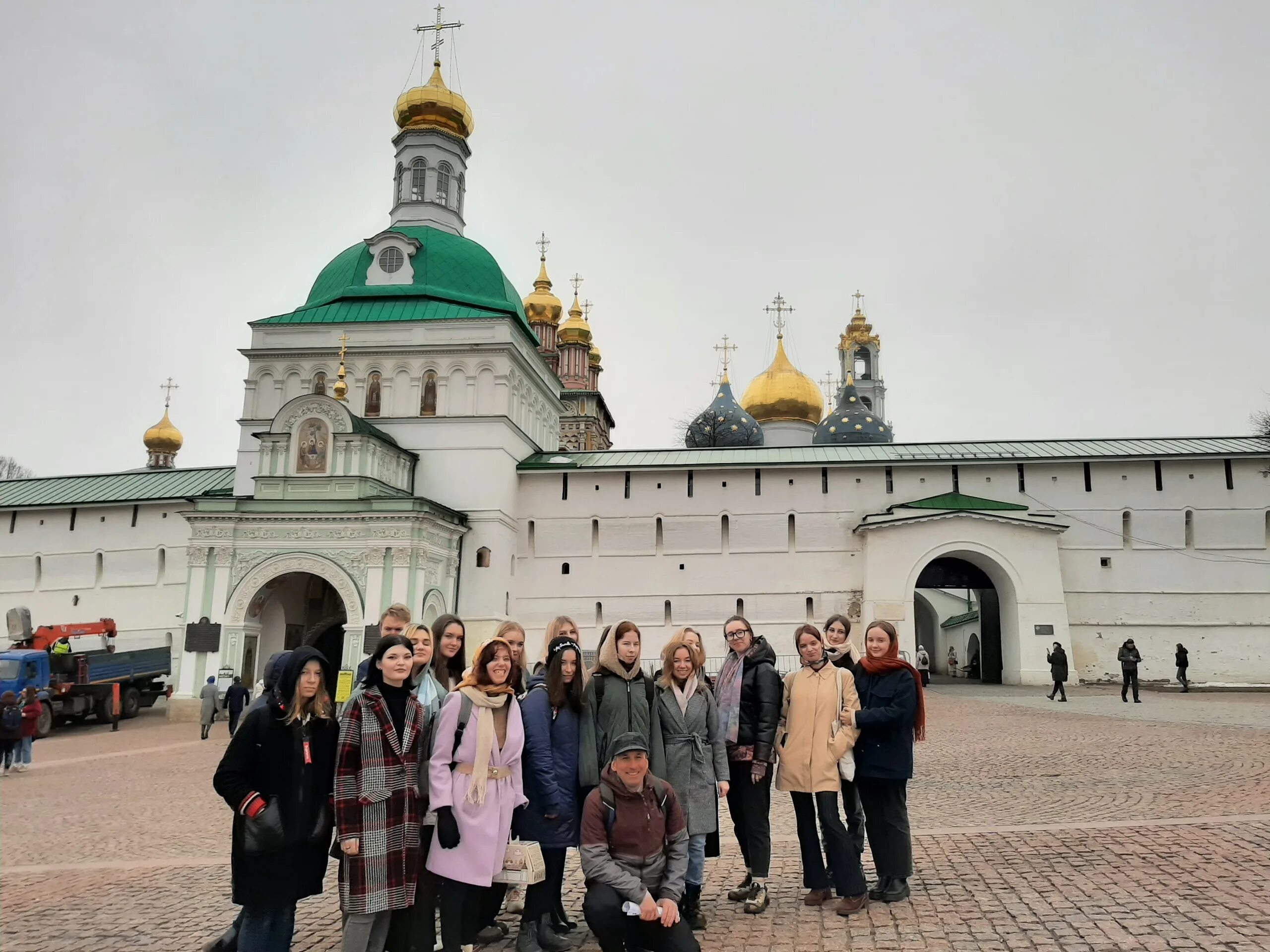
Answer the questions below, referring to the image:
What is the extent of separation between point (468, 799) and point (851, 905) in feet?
8.26

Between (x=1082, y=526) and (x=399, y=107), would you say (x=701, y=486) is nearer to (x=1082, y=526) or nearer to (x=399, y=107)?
(x=1082, y=526)

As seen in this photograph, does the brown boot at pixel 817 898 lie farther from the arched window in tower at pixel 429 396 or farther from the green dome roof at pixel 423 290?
the green dome roof at pixel 423 290

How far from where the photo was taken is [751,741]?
6.11 metres

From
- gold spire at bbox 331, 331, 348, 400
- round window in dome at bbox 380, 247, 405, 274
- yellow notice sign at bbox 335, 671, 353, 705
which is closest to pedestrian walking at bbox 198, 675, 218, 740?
yellow notice sign at bbox 335, 671, 353, 705

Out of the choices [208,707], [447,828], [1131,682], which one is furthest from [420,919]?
[1131,682]

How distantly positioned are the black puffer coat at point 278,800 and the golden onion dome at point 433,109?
32.4m

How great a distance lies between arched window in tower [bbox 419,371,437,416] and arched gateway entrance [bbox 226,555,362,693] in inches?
225

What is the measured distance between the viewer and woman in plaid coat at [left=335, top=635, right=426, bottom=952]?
4.70 meters

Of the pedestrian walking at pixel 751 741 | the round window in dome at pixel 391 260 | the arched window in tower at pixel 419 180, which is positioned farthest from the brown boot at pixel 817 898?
the arched window in tower at pixel 419 180

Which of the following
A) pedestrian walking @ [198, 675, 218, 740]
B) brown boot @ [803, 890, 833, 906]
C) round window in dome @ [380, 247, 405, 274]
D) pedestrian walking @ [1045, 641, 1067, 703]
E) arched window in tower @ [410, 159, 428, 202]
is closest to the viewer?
brown boot @ [803, 890, 833, 906]

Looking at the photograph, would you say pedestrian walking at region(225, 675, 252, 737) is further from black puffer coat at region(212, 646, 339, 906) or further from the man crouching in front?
the man crouching in front

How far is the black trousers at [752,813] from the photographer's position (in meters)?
6.09

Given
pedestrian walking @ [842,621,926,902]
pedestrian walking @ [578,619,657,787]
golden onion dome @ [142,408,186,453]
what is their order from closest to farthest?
pedestrian walking @ [578,619,657,787] → pedestrian walking @ [842,621,926,902] → golden onion dome @ [142,408,186,453]

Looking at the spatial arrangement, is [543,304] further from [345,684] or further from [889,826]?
[889,826]
